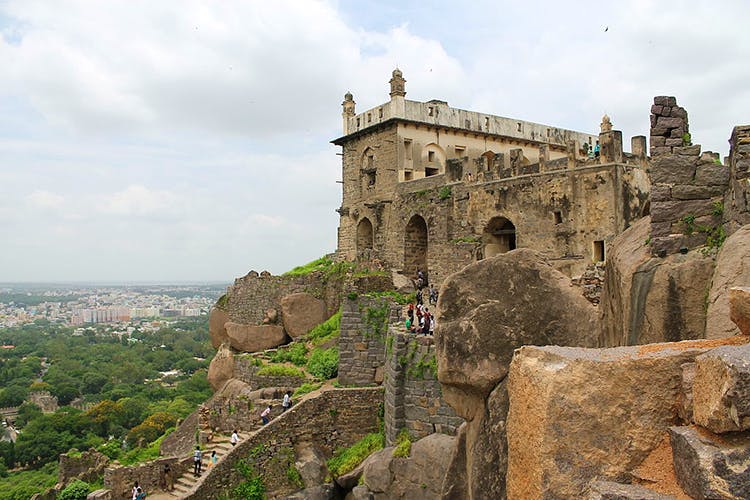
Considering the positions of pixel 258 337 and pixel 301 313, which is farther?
A: pixel 258 337

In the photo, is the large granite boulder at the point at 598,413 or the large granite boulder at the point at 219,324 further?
the large granite boulder at the point at 219,324

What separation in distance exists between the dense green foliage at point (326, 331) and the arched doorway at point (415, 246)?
18.4ft

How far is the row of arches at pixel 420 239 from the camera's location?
2481 centimetres

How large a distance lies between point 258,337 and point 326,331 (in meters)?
4.03

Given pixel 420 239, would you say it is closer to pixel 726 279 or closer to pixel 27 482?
pixel 726 279

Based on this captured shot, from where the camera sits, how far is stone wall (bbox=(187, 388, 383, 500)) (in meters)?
16.5

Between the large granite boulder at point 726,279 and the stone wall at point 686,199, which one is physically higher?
the stone wall at point 686,199

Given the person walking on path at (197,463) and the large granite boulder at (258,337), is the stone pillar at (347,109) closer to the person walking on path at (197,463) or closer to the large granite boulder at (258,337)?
the large granite boulder at (258,337)

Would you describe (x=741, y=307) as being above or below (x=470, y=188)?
below

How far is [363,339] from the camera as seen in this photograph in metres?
18.6

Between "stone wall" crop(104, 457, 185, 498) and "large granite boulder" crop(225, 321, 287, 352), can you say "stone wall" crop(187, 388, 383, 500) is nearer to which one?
"stone wall" crop(104, 457, 185, 498)

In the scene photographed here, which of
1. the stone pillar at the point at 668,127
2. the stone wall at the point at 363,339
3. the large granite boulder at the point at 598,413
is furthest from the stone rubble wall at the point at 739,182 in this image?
the stone wall at the point at 363,339

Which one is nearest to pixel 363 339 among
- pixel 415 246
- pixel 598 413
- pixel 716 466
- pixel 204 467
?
pixel 204 467

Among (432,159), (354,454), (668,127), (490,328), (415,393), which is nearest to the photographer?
(668,127)
